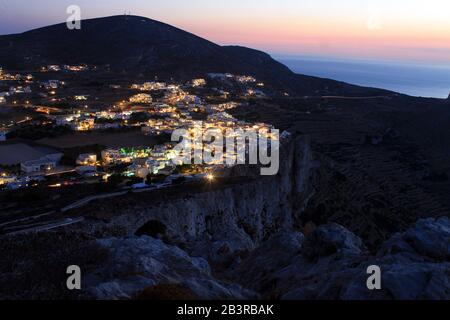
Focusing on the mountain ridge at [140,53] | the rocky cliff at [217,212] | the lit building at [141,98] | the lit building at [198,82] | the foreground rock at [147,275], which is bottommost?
the rocky cliff at [217,212]

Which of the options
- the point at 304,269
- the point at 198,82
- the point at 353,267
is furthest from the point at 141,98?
the point at 353,267

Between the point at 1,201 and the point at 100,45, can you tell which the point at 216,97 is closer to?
the point at 100,45

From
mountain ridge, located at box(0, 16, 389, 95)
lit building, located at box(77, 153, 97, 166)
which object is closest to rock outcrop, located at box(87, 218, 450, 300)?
lit building, located at box(77, 153, 97, 166)

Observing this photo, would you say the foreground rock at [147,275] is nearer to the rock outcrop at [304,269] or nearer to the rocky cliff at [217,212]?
the rock outcrop at [304,269]

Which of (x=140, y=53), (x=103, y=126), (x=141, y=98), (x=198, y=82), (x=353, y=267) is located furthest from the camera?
(x=140, y=53)

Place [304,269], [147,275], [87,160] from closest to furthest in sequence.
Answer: [147,275], [304,269], [87,160]

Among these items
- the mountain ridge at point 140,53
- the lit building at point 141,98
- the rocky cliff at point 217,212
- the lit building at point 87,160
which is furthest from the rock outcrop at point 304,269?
the mountain ridge at point 140,53

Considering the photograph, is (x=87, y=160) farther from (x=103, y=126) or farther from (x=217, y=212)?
(x=217, y=212)

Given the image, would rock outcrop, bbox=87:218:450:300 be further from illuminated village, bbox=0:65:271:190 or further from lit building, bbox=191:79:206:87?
lit building, bbox=191:79:206:87
